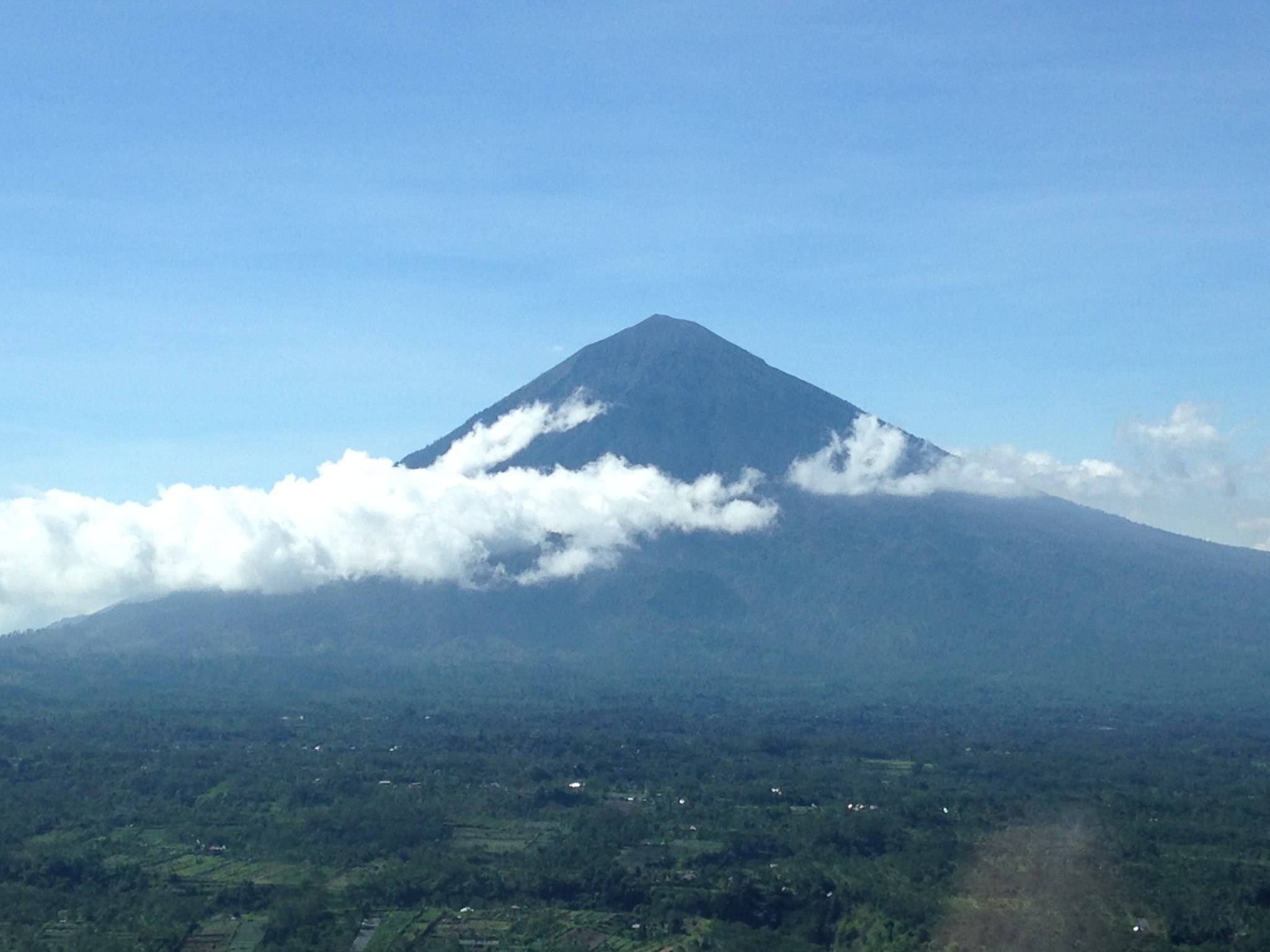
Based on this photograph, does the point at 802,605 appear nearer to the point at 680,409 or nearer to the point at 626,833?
the point at 680,409

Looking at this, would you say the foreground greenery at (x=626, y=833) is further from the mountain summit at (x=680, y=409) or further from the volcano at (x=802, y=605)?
the mountain summit at (x=680, y=409)

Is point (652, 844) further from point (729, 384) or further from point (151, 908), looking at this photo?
point (729, 384)

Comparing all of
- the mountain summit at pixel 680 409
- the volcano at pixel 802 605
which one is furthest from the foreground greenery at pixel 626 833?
the mountain summit at pixel 680 409

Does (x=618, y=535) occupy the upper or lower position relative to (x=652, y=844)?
upper

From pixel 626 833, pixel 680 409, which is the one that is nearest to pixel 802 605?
pixel 680 409

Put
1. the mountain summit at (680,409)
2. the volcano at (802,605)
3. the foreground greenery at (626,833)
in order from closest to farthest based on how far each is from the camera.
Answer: the foreground greenery at (626,833), the volcano at (802,605), the mountain summit at (680,409)

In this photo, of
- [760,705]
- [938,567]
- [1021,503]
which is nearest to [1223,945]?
[760,705]
